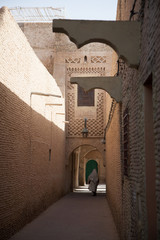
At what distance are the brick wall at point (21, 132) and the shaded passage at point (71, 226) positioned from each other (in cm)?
33

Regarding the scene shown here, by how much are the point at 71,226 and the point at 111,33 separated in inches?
216

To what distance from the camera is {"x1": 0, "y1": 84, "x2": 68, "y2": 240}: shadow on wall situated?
614 cm

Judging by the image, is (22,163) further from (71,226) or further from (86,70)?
(86,70)

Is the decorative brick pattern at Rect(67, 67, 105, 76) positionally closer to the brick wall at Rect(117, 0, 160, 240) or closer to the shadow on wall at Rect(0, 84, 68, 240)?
the shadow on wall at Rect(0, 84, 68, 240)

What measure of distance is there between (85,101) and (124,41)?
12497 mm

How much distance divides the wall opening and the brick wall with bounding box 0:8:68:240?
3.58m

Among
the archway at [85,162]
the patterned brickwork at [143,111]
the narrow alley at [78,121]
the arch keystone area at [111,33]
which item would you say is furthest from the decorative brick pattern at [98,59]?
the arch keystone area at [111,33]

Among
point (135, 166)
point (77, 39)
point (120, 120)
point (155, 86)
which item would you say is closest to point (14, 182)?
point (120, 120)

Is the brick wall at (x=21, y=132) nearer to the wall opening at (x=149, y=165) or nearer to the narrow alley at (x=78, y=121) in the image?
the narrow alley at (x=78, y=121)

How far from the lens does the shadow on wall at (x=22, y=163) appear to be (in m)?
6.14

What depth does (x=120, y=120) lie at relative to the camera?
630 centimetres

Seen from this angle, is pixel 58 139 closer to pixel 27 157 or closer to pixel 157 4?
pixel 27 157

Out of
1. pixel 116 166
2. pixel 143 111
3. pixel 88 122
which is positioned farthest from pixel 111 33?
pixel 88 122

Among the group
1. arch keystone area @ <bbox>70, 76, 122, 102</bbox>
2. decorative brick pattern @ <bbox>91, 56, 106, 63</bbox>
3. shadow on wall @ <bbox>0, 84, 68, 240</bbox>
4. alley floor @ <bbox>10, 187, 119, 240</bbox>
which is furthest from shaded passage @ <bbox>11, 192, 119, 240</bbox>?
decorative brick pattern @ <bbox>91, 56, 106, 63</bbox>
